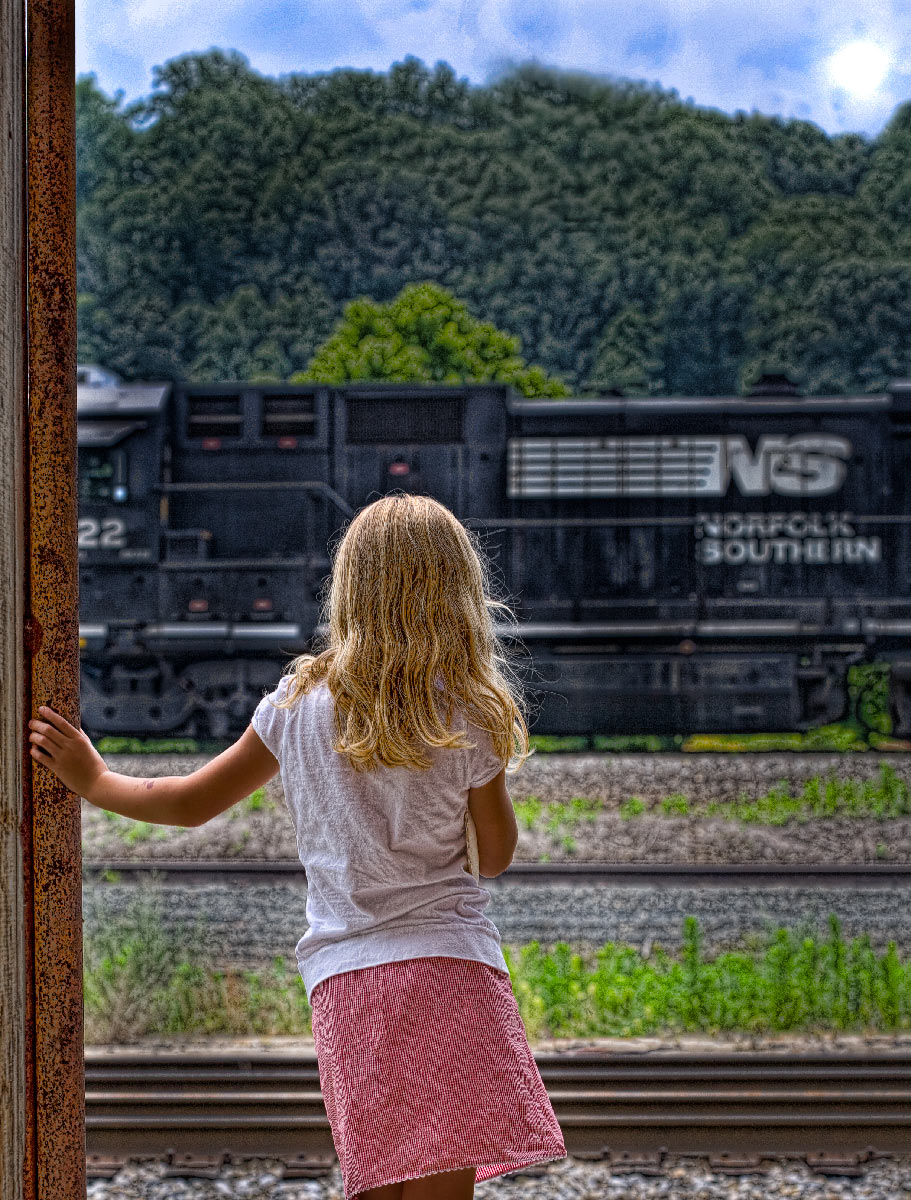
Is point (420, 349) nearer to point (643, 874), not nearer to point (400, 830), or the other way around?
point (643, 874)

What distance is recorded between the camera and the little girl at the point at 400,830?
1.31 m

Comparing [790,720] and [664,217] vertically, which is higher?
[664,217]

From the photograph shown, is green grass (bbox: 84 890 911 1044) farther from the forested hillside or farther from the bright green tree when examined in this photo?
the forested hillside

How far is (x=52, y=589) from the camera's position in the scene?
138 cm

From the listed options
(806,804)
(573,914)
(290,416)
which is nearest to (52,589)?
(573,914)

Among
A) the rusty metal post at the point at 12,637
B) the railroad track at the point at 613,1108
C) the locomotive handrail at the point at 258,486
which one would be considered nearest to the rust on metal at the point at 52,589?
the rusty metal post at the point at 12,637

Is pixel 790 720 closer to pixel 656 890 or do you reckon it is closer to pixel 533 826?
pixel 533 826

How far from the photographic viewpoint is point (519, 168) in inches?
622

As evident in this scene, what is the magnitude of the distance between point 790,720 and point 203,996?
7.40 m

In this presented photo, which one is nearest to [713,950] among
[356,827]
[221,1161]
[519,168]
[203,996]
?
[203,996]

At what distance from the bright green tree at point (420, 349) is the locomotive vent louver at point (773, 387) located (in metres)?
2.86

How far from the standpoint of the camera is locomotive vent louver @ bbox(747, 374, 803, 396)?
1083cm

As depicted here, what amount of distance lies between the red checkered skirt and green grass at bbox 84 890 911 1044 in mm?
2896

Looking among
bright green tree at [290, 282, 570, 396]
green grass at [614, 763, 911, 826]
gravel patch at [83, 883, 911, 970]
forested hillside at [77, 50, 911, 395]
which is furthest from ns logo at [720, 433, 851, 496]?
gravel patch at [83, 883, 911, 970]
